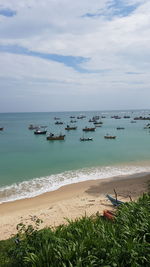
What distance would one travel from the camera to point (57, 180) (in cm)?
1933

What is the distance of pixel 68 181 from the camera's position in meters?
19.0

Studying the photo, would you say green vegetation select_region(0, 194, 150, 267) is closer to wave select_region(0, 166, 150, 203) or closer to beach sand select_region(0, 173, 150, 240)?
beach sand select_region(0, 173, 150, 240)

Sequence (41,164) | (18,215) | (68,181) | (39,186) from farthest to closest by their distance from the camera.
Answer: (41,164), (68,181), (39,186), (18,215)

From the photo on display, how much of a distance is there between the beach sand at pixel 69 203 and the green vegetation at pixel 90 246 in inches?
148

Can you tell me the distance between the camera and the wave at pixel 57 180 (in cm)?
1625

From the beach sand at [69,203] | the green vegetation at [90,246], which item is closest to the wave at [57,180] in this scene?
the beach sand at [69,203]

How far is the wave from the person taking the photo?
16.2m

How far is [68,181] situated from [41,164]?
7.28 metres

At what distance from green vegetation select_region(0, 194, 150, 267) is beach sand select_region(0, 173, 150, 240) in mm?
3755

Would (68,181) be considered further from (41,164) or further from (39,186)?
(41,164)

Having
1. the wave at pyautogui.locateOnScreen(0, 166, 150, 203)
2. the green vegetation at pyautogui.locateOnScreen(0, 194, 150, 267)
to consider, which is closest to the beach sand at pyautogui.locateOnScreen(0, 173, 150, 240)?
the wave at pyautogui.locateOnScreen(0, 166, 150, 203)

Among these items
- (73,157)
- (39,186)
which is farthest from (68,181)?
(73,157)

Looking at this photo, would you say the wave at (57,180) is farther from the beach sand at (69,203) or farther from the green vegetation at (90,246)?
the green vegetation at (90,246)

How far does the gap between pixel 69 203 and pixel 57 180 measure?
6321mm
